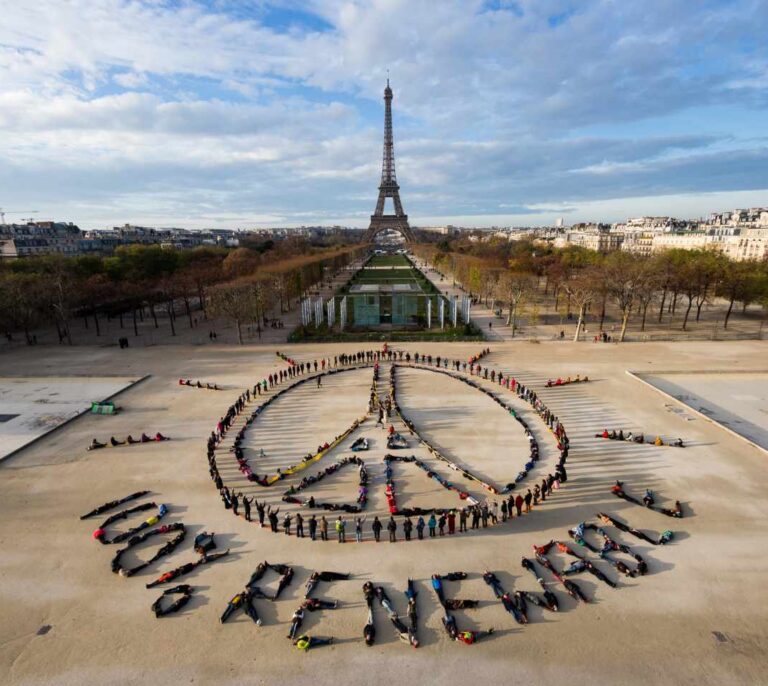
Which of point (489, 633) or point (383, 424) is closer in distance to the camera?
point (489, 633)

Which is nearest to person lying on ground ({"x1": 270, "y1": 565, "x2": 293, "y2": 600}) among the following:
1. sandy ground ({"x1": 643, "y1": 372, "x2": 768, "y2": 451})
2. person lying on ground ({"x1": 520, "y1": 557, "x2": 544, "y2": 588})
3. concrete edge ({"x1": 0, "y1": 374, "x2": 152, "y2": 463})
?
person lying on ground ({"x1": 520, "y1": 557, "x2": 544, "y2": 588})

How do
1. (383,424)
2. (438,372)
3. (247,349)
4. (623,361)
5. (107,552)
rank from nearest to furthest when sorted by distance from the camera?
(107,552) < (383,424) < (438,372) < (623,361) < (247,349)

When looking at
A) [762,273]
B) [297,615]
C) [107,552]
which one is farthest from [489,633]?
[762,273]

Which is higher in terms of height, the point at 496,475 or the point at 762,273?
the point at 762,273

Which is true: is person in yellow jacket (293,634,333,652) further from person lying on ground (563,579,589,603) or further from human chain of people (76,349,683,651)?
person lying on ground (563,579,589,603)

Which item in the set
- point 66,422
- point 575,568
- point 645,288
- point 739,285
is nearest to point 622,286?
point 645,288

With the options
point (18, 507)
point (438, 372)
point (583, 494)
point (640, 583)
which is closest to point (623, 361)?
point (438, 372)

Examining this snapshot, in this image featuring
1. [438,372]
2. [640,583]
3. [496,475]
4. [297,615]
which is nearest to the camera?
[297,615]

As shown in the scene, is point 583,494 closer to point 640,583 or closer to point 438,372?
point 640,583
